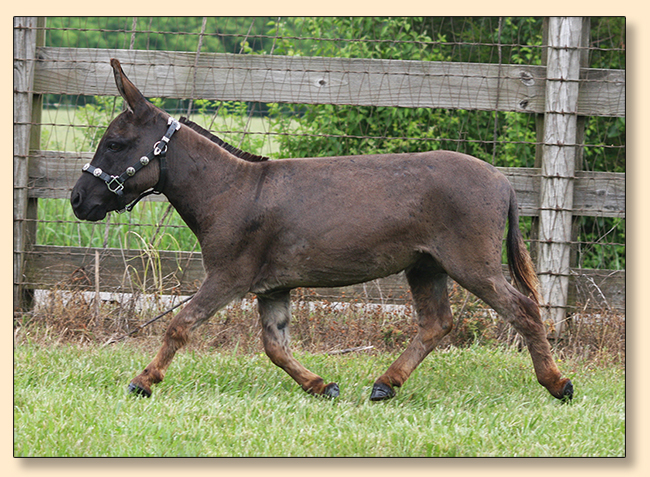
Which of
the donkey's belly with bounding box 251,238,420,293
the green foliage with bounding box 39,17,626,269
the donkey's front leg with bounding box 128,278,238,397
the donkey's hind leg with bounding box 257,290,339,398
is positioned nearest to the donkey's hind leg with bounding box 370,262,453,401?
the donkey's belly with bounding box 251,238,420,293

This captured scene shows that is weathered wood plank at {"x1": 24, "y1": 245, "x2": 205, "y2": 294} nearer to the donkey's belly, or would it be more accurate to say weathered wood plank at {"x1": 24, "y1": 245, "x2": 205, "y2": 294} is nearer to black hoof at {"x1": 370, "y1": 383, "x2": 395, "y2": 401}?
the donkey's belly

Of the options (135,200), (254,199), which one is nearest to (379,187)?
(254,199)

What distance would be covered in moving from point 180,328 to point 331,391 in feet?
3.47

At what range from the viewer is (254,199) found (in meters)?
4.49

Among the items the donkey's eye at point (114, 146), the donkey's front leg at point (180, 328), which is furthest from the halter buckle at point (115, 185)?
the donkey's front leg at point (180, 328)

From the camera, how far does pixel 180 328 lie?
4.38 meters

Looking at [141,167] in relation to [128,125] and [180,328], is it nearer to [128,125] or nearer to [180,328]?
[128,125]

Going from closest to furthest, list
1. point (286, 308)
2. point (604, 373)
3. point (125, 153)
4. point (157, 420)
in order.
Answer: point (157, 420), point (125, 153), point (286, 308), point (604, 373)

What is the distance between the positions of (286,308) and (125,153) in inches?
58.0

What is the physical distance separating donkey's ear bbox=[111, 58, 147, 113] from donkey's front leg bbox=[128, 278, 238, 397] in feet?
3.87

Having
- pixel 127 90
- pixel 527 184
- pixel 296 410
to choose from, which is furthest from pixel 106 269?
pixel 527 184

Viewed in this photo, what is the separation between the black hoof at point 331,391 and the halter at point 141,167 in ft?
5.54

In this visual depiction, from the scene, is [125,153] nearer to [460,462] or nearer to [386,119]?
[460,462]

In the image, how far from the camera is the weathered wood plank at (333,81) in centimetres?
606
